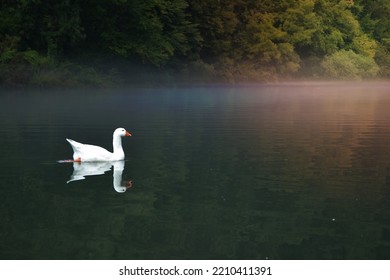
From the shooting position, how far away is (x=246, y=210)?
37.9 feet

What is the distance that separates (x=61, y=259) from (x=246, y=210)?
3389mm

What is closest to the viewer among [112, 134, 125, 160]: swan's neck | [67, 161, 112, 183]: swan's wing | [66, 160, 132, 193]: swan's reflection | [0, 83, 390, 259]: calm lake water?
[0, 83, 390, 259]: calm lake water

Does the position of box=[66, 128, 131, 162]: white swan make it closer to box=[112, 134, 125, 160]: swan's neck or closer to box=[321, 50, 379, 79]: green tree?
box=[112, 134, 125, 160]: swan's neck

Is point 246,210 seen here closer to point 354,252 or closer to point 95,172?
point 354,252

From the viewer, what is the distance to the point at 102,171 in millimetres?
15555

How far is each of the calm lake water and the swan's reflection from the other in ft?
0.06

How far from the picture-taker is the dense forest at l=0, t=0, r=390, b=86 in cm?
5578

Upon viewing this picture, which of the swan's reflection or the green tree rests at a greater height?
the swan's reflection

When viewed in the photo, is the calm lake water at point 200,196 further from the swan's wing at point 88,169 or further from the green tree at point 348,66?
the green tree at point 348,66

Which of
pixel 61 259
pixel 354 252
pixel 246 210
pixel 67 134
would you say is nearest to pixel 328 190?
pixel 246 210

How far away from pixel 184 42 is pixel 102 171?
179 feet

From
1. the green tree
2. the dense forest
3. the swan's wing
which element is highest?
the swan's wing

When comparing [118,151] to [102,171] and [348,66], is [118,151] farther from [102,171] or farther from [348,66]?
[348,66]

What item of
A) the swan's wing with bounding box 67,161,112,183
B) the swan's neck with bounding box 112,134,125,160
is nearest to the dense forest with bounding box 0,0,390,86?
the swan's neck with bounding box 112,134,125,160
